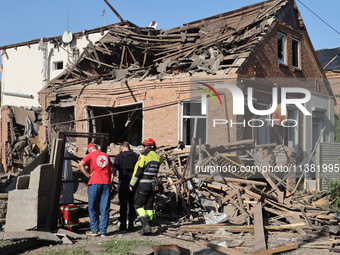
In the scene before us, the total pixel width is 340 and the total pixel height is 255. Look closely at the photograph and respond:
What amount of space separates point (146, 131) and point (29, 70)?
12949mm

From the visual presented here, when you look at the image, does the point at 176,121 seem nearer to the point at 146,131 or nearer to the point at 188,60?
the point at 146,131

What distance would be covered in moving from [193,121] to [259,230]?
24.3ft

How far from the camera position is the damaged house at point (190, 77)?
14.4m

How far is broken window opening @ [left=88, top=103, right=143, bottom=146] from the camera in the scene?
669 inches

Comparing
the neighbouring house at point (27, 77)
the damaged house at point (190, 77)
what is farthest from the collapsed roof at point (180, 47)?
the neighbouring house at point (27, 77)

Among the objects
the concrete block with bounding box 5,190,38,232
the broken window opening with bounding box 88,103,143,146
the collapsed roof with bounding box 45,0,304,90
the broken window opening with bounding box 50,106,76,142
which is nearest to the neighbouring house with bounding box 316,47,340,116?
the collapsed roof with bounding box 45,0,304,90

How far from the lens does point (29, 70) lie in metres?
24.6

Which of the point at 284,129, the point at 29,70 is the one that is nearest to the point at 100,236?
the point at 284,129

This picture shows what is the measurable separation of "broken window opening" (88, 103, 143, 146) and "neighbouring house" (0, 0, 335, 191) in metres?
0.05

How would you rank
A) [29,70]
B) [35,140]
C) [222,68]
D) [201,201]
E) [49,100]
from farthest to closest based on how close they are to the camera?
1. [29,70]
2. [35,140]
3. [49,100]
4. [222,68]
5. [201,201]

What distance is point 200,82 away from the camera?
46.1 ft

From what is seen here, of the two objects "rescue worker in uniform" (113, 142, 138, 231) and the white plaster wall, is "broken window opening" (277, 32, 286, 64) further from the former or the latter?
"rescue worker in uniform" (113, 142, 138, 231)

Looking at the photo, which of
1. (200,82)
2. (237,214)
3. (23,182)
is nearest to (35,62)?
(200,82)

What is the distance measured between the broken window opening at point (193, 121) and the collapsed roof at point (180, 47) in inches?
55.2
